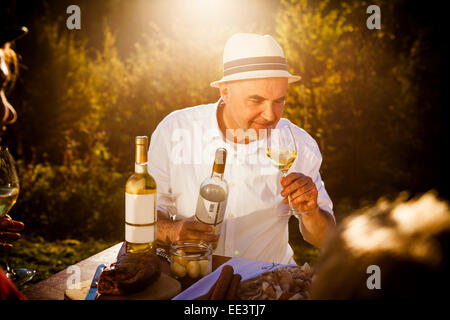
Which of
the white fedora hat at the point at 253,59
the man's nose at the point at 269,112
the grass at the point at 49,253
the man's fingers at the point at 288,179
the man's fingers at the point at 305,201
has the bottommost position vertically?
the grass at the point at 49,253

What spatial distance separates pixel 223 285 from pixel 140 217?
1.52ft

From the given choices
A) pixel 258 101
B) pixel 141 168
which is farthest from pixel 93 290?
pixel 258 101

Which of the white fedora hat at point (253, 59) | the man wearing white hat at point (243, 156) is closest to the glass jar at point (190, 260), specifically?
the man wearing white hat at point (243, 156)

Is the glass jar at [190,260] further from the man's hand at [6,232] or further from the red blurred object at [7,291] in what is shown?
the man's hand at [6,232]

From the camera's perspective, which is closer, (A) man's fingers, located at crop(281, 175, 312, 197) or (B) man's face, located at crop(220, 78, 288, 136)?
(A) man's fingers, located at crop(281, 175, 312, 197)

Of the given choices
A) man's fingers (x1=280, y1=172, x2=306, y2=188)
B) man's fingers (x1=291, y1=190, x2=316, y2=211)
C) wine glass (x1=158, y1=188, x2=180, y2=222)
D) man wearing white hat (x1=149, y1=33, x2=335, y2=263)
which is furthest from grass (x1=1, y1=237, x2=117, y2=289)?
man's fingers (x1=280, y1=172, x2=306, y2=188)

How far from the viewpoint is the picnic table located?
1.39 m

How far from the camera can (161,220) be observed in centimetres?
214

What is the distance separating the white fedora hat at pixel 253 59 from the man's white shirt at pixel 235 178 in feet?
1.37

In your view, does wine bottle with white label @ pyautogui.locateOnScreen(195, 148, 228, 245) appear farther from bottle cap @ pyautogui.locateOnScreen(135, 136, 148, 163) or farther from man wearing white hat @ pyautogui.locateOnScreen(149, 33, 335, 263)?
man wearing white hat @ pyautogui.locateOnScreen(149, 33, 335, 263)

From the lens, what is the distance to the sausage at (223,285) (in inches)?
48.9

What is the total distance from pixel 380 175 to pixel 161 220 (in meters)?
5.45

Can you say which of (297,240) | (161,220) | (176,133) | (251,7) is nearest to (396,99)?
(297,240)

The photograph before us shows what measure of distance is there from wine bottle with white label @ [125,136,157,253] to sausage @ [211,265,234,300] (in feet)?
1.33
